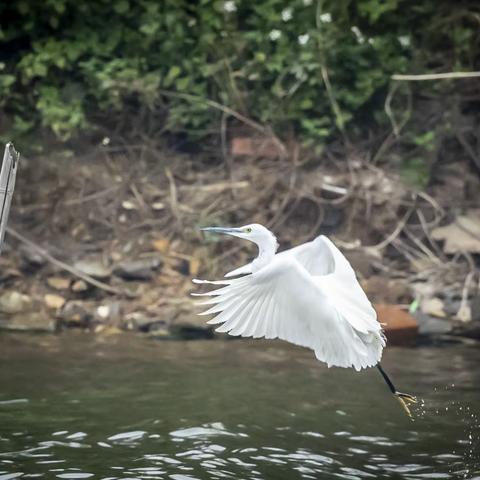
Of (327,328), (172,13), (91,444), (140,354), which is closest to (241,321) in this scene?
(327,328)

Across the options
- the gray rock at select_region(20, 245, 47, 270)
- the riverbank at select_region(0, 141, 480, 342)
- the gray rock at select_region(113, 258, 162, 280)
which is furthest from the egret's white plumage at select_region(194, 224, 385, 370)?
the gray rock at select_region(20, 245, 47, 270)

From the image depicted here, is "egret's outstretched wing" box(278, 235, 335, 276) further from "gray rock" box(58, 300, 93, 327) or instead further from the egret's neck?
"gray rock" box(58, 300, 93, 327)

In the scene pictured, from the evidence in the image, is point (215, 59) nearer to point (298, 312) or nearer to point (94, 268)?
point (94, 268)

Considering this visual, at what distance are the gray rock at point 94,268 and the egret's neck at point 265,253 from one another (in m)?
3.33

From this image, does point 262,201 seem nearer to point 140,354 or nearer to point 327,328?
point 140,354

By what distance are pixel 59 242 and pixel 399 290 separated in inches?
109

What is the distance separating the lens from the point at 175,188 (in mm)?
9250

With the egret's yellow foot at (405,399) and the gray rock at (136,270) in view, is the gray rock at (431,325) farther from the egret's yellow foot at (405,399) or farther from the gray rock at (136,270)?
the gray rock at (136,270)

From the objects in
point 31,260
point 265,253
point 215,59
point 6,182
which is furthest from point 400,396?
point 215,59

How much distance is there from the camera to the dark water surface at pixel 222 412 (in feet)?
17.0

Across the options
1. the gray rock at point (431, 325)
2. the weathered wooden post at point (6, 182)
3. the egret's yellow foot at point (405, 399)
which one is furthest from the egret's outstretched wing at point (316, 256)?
the gray rock at point (431, 325)

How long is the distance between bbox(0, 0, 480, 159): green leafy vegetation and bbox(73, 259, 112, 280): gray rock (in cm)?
133

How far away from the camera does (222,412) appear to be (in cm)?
613

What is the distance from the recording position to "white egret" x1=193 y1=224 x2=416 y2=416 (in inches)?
198
